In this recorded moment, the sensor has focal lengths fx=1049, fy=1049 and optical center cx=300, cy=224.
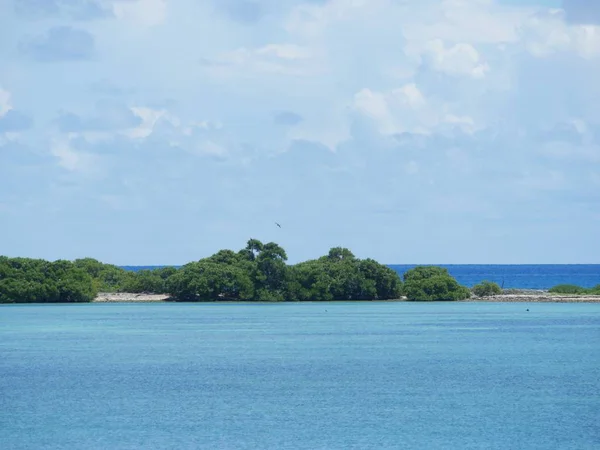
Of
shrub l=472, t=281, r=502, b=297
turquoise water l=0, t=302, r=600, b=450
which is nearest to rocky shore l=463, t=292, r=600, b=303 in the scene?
shrub l=472, t=281, r=502, b=297

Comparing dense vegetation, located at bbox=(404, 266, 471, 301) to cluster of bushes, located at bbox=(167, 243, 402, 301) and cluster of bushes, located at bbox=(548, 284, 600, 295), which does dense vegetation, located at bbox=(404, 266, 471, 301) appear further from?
cluster of bushes, located at bbox=(548, 284, 600, 295)

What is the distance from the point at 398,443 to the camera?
121ft

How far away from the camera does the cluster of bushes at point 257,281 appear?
12394cm

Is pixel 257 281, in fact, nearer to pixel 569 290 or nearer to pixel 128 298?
pixel 128 298

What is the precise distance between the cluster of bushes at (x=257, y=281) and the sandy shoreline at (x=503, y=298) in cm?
246

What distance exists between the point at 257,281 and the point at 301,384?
2975 inches

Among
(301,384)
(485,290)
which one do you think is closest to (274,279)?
(485,290)

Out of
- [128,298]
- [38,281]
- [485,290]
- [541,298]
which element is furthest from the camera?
[128,298]

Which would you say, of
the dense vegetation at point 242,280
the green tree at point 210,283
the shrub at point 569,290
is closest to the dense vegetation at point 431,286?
the dense vegetation at point 242,280

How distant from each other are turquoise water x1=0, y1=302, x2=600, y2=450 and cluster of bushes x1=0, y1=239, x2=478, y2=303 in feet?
97.8

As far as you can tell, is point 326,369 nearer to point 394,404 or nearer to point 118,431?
point 394,404

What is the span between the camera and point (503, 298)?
12962 cm

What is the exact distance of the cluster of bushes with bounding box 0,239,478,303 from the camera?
407ft

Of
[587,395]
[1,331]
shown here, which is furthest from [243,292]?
[587,395]
